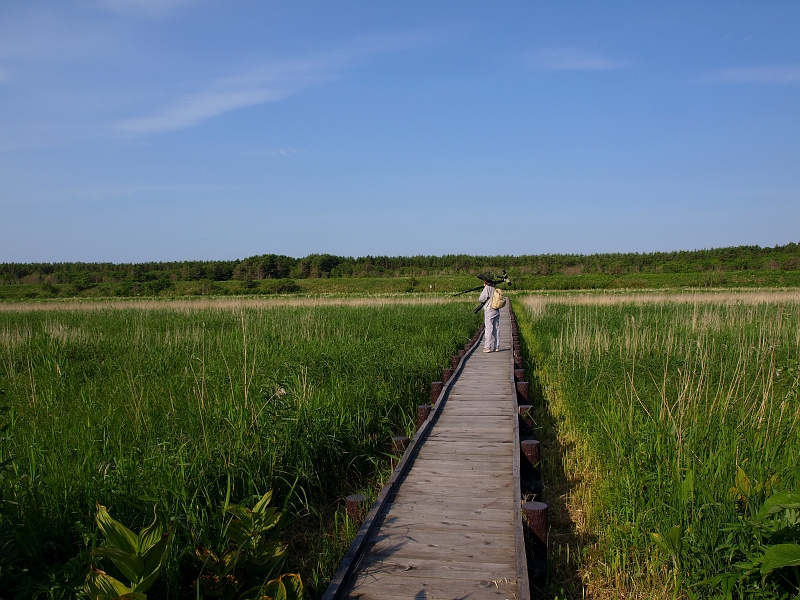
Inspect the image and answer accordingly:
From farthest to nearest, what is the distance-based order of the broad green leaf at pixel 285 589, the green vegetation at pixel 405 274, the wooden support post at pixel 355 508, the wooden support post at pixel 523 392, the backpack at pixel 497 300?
the green vegetation at pixel 405 274, the backpack at pixel 497 300, the wooden support post at pixel 523 392, the wooden support post at pixel 355 508, the broad green leaf at pixel 285 589

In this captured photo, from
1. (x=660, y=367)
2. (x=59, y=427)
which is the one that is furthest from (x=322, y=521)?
(x=660, y=367)

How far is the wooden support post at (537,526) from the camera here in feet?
11.4

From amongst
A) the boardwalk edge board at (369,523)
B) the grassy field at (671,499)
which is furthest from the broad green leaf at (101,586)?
the grassy field at (671,499)

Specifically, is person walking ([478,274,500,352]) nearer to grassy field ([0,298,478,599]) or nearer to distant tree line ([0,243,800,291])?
grassy field ([0,298,478,599])

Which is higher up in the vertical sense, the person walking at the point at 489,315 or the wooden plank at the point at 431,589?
the person walking at the point at 489,315

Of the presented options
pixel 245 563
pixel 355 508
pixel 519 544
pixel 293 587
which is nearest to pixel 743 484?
pixel 519 544

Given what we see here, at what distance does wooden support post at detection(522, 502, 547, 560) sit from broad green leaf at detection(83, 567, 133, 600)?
92.4 inches

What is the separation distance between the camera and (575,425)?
664 centimetres

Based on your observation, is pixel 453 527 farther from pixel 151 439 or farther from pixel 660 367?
pixel 660 367

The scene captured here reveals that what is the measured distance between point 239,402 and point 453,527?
292 centimetres

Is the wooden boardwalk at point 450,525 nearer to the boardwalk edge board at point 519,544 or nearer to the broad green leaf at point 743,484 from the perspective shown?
the boardwalk edge board at point 519,544

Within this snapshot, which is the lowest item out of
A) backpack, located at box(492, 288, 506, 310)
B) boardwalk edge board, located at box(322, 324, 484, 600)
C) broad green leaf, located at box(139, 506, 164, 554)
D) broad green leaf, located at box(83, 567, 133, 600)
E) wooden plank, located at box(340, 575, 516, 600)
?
wooden plank, located at box(340, 575, 516, 600)

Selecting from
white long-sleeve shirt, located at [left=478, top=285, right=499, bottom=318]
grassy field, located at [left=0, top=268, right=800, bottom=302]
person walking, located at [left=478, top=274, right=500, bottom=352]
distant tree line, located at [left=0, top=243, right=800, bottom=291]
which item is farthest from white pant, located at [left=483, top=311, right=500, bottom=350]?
distant tree line, located at [left=0, top=243, right=800, bottom=291]

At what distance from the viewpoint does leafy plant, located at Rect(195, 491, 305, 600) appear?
2893 mm
